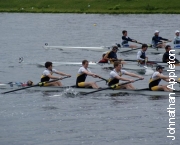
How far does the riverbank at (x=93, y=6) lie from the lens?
78.8m

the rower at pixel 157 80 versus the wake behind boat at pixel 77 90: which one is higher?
the rower at pixel 157 80

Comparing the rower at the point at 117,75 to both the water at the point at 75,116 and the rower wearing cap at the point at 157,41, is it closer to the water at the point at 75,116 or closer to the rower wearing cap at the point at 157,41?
the water at the point at 75,116

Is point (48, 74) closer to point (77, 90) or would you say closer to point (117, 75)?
point (77, 90)

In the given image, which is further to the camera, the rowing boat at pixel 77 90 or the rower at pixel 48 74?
the rower at pixel 48 74

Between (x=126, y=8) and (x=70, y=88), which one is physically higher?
(x=126, y=8)

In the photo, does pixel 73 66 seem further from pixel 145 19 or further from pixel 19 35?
pixel 145 19

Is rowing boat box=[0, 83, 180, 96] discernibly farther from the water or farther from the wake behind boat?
the water

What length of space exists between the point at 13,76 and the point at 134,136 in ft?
49.9

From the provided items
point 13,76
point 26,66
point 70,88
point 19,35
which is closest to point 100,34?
point 19,35

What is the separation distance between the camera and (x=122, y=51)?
141 feet

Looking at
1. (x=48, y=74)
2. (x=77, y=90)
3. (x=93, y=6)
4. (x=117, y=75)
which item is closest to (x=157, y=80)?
(x=117, y=75)

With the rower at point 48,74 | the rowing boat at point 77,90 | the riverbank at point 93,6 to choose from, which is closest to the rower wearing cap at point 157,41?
the rowing boat at point 77,90

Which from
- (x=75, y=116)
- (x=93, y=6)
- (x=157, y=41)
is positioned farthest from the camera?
(x=93, y=6)

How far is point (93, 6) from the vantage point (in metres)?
83.8
